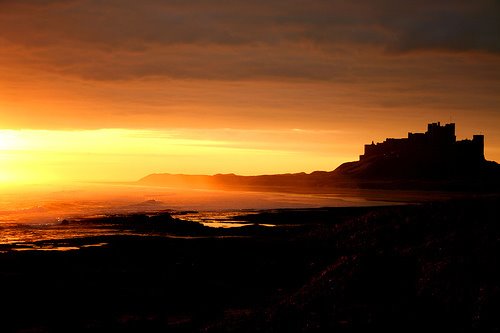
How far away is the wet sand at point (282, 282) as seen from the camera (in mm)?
15414

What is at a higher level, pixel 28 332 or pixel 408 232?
pixel 408 232

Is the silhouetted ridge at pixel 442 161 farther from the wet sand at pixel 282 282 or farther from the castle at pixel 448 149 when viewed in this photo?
the wet sand at pixel 282 282

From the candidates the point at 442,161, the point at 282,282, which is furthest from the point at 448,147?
the point at 282,282

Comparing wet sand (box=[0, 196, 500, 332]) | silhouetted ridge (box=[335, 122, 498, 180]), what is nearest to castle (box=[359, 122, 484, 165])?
silhouetted ridge (box=[335, 122, 498, 180])

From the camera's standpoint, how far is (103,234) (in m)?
44.8

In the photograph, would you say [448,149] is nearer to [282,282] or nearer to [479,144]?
[479,144]

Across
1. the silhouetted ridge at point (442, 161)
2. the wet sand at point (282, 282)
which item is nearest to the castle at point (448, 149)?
the silhouetted ridge at point (442, 161)

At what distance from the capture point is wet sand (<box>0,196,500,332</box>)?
15414 mm

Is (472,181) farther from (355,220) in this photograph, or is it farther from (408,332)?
(408,332)

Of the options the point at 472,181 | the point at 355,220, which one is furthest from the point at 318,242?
the point at 472,181

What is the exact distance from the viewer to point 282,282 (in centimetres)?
2402

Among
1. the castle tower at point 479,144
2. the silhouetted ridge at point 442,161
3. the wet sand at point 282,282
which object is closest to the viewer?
the wet sand at point 282,282

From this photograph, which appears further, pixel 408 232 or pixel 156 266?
pixel 408 232

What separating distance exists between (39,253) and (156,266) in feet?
29.8
